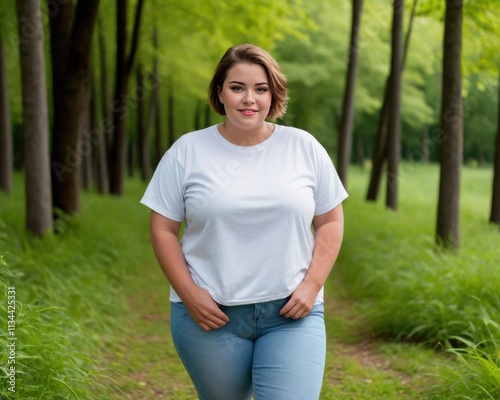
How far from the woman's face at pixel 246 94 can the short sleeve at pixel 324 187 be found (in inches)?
12.1

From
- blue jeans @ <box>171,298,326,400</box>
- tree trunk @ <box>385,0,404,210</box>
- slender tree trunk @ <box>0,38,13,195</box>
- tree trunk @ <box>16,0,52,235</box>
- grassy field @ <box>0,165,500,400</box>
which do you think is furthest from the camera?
slender tree trunk @ <box>0,38,13,195</box>

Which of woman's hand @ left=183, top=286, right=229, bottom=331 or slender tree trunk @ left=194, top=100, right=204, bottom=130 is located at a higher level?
woman's hand @ left=183, top=286, right=229, bottom=331

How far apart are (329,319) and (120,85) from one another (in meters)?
10.2

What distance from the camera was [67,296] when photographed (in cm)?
659

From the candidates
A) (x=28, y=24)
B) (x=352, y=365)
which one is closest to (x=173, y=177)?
(x=352, y=365)

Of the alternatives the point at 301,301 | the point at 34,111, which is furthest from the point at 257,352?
the point at 34,111

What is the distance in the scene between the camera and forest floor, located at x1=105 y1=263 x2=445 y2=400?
17.4ft

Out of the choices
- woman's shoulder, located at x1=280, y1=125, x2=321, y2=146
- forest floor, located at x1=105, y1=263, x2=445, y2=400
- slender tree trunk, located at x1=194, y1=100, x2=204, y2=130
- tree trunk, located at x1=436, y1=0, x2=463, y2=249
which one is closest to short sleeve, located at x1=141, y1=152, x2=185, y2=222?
woman's shoulder, located at x1=280, y1=125, x2=321, y2=146

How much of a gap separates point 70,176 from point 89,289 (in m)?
3.34

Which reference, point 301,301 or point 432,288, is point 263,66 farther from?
point 432,288

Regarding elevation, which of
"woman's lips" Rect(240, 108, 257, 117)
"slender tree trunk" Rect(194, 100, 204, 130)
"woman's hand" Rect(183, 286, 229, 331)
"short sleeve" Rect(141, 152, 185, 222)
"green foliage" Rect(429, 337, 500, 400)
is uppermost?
"woman's lips" Rect(240, 108, 257, 117)

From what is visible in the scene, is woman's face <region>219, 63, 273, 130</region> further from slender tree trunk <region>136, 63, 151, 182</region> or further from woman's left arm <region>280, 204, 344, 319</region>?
slender tree trunk <region>136, 63, 151, 182</region>

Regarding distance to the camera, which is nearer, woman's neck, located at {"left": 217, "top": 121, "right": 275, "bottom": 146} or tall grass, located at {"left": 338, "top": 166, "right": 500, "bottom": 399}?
woman's neck, located at {"left": 217, "top": 121, "right": 275, "bottom": 146}

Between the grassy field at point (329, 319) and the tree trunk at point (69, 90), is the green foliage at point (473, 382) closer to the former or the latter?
the grassy field at point (329, 319)
